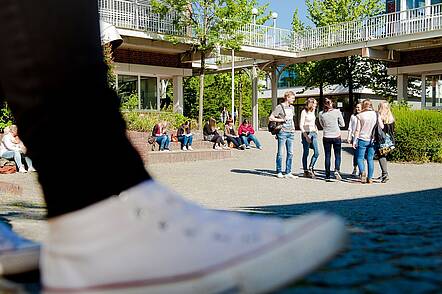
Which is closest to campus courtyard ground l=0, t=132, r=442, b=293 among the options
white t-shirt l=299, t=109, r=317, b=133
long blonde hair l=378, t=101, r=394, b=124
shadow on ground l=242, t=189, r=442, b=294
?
shadow on ground l=242, t=189, r=442, b=294

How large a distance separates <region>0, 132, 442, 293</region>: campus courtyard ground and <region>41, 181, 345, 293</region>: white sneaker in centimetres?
23

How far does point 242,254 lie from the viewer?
115 cm

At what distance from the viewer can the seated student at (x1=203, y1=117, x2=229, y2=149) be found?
20250mm

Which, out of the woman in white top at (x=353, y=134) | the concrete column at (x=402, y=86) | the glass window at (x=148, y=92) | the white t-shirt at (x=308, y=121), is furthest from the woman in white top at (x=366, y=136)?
the concrete column at (x=402, y=86)

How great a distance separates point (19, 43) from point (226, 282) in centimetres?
70

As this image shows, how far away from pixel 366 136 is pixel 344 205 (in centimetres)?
450

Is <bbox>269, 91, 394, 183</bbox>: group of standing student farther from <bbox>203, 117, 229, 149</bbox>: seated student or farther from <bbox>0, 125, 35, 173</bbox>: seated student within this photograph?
<bbox>203, 117, 229, 149</bbox>: seated student

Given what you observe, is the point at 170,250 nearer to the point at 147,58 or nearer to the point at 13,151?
the point at 13,151

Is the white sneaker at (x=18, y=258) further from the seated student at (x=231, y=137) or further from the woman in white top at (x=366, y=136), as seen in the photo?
the seated student at (x=231, y=137)

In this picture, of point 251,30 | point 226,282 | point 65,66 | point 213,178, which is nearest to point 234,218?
point 226,282

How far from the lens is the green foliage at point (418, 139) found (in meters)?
15.9

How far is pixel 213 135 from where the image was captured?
67.8ft

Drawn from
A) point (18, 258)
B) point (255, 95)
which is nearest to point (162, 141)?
point (18, 258)

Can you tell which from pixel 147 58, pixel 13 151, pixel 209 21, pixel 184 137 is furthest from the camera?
pixel 147 58
